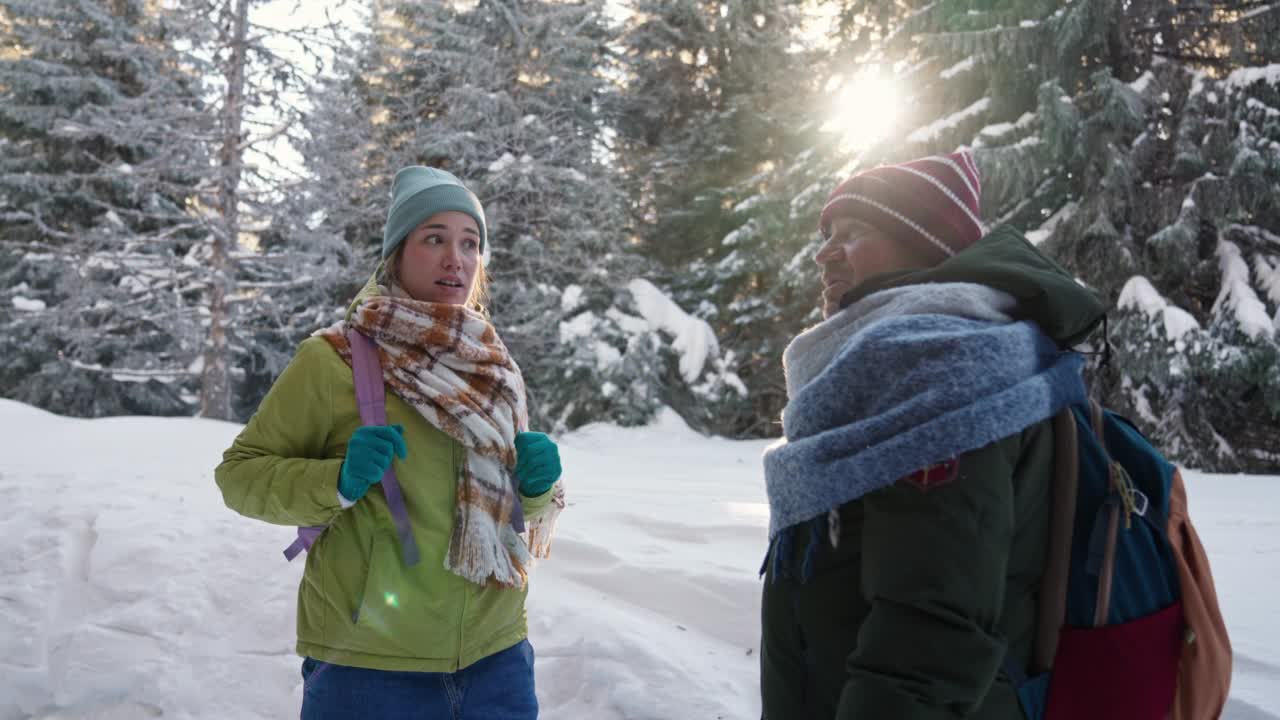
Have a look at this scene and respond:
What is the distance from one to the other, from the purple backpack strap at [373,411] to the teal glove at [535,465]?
1.08ft

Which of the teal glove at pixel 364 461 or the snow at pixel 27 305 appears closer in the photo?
the teal glove at pixel 364 461

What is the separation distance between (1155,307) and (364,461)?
937 centimetres

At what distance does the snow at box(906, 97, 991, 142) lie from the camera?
33.6 ft

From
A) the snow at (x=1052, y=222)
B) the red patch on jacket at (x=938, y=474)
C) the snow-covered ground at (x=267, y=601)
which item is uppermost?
the snow at (x=1052, y=222)

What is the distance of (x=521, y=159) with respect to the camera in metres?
15.6

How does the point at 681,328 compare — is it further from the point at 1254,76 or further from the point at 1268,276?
the point at 1254,76

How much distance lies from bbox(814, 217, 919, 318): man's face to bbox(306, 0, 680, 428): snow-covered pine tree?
12.2 metres

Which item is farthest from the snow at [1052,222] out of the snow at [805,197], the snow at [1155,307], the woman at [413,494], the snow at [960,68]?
the woman at [413,494]

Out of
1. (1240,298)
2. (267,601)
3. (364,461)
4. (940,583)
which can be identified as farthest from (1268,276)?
(364,461)

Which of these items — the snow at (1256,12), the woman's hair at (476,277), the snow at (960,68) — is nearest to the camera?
the woman's hair at (476,277)

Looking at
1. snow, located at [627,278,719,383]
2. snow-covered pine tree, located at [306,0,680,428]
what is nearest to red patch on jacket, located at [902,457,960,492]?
snow-covered pine tree, located at [306,0,680,428]

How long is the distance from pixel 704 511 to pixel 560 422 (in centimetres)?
932

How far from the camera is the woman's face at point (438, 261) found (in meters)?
2.19

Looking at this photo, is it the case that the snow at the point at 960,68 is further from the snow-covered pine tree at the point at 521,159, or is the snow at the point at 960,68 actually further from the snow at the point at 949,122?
the snow-covered pine tree at the point at 521,159
